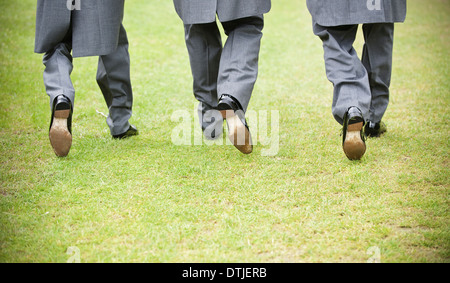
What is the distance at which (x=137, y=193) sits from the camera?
2.17 meters

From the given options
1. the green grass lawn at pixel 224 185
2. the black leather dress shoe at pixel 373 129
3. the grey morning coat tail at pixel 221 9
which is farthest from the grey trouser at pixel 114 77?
the black leather dress shoe at pixel 373 129

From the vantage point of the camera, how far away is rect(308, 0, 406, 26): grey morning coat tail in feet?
7.67

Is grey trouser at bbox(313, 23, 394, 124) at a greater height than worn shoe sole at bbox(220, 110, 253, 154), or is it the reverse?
grey trouser at bbox(313, 23, 394, 124)

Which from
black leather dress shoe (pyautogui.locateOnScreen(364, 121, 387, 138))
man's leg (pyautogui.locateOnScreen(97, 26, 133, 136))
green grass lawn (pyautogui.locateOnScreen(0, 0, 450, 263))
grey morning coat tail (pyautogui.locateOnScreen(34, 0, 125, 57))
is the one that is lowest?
green grass lawn (pyautogui.locateOnScreen(0, 0, 450, 263))

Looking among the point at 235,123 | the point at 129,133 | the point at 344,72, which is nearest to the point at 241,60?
the point at 235,123

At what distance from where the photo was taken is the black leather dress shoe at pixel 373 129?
2.86 m

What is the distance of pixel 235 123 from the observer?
2.31 m

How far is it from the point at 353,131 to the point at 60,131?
4.92ft

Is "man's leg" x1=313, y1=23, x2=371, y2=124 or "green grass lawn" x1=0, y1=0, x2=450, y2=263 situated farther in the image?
"man's leg" x1=313, y1=23, x2=371, y2=124

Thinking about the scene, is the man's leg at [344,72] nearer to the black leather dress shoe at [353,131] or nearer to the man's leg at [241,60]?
the black leather dress shoe at [353,131]

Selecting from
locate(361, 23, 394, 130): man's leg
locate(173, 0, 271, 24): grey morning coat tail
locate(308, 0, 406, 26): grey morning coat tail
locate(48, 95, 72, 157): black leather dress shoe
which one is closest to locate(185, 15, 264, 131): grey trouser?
locate(173, 0, 271, 24): grey morning coat tail

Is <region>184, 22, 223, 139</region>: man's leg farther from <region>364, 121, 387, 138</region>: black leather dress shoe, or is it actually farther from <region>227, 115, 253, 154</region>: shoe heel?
<region>364, 121, 387, 138</region>: black leather dress shoe

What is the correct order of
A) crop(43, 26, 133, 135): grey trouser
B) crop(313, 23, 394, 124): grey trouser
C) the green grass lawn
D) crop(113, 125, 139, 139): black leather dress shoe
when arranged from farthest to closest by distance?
crop(113, 125, 139, 139): black leather dress shoe
crop(43, 26, 133, 135): grey trouser
crop(313, 23, 394, 124): grey trouser
the green grass lawn
